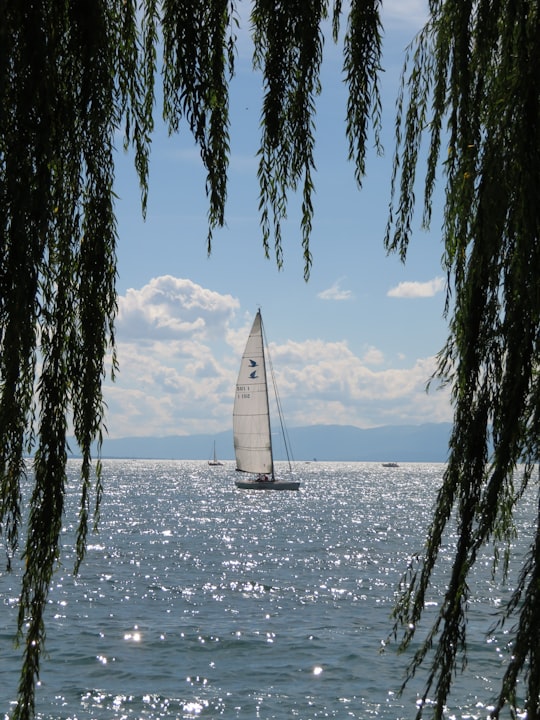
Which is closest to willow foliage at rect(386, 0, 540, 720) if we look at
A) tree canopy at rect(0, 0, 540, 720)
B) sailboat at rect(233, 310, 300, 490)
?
tree canopy at rect(0, 0, 540, 720)

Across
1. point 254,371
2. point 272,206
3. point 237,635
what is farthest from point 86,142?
point 254,371

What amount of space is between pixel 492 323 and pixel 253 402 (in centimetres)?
7563

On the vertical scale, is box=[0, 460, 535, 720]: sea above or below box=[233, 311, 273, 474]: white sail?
below

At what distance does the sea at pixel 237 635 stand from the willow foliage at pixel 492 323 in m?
0.18

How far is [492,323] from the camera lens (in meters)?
2.62

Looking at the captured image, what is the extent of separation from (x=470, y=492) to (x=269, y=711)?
1622cm

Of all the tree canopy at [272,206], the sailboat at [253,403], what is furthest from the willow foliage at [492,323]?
the sailboat at [253,403]

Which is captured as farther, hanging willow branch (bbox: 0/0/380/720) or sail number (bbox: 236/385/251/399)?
sail number (bbox: 236/385/251/399)

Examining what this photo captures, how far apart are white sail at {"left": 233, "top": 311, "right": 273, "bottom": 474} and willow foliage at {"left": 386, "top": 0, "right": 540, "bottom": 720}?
7399cm

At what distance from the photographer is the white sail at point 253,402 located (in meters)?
77.2

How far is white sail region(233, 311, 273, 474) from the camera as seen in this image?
3039 inches

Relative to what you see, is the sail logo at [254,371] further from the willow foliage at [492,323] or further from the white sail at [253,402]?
the willow foliage at [492,323]

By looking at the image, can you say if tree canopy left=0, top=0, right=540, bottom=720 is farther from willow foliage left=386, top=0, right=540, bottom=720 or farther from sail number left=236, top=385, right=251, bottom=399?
sail number left=236, top=385, right=251, bottom=399

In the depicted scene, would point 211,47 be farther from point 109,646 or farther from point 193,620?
point 193,620
